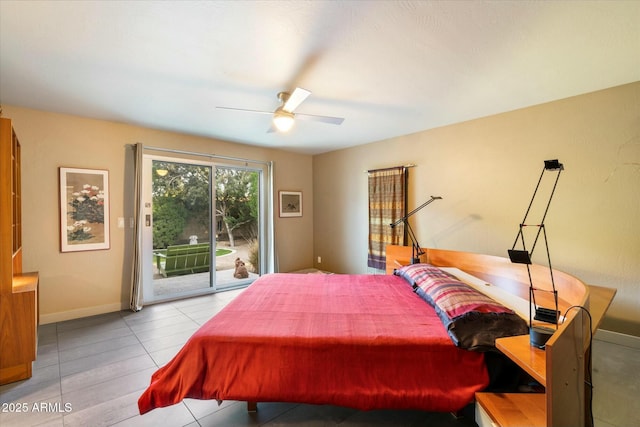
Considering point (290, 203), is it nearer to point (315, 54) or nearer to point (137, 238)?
point (137, 238)

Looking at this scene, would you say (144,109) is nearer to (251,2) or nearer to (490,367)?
(251,2)

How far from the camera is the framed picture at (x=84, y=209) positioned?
311 cm

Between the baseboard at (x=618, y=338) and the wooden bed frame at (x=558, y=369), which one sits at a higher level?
the wooden bed frame at (x=558, y=369)

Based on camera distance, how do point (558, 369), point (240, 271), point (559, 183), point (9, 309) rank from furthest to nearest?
point (240, 271) → point (559, 183) → point (9, 309) → point (558, 369)

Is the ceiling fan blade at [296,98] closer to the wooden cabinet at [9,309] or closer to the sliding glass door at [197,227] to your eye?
the wooden cabinet at [9,309]

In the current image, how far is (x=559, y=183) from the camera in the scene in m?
2.73

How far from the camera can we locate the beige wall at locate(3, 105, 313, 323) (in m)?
2.95

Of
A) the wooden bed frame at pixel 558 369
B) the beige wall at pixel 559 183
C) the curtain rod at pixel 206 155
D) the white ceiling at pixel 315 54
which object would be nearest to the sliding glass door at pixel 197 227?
the curtain rod at pixel 206 155

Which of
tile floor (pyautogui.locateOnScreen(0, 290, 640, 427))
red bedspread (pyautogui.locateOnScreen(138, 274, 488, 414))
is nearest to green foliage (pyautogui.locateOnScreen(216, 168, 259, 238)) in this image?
tile floor (pyautogui.locateOnScreen(0, 290, 640, 427))

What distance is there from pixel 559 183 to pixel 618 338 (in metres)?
1.53

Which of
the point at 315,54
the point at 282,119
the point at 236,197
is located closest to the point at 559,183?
the point at 315,54

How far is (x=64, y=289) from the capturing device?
10.3ft

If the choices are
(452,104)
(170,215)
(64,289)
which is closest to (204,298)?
(170,215)

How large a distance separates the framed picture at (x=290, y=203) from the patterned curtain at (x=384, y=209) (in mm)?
1570
